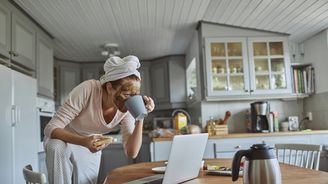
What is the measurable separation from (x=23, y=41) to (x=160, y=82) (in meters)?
2.70

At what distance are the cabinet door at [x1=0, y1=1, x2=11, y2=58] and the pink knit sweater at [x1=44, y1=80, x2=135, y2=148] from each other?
1.60m

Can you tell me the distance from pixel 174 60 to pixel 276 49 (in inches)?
79.9

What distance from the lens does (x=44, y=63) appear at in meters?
3.87

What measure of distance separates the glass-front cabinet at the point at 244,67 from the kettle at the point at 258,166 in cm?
249

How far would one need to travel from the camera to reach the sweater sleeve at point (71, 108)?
1345 mm

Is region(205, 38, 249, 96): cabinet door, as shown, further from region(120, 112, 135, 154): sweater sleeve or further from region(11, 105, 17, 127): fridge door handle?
region(120, 112, 135, 154): sweater sleeve

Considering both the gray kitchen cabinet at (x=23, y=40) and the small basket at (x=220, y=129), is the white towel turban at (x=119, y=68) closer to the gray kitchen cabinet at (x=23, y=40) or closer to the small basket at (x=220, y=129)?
the gray kitchen cabinet at (x=23, y=40)

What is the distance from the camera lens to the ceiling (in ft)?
9.80

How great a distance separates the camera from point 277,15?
3.21 m

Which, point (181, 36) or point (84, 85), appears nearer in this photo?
point (84, 85)

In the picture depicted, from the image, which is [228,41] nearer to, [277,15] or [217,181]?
[277,15]

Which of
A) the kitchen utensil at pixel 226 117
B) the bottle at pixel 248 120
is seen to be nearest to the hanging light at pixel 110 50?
the kitchen utensil at pixel 226 117

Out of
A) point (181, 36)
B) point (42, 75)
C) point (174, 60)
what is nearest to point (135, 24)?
point (181, 36)

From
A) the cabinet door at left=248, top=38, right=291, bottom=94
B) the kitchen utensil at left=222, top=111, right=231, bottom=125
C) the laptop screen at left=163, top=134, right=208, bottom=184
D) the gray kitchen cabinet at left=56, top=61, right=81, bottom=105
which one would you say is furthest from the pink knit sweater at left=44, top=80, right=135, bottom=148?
the gray kitchen cabinet at left=56, top=61, right=81, bottom=105
